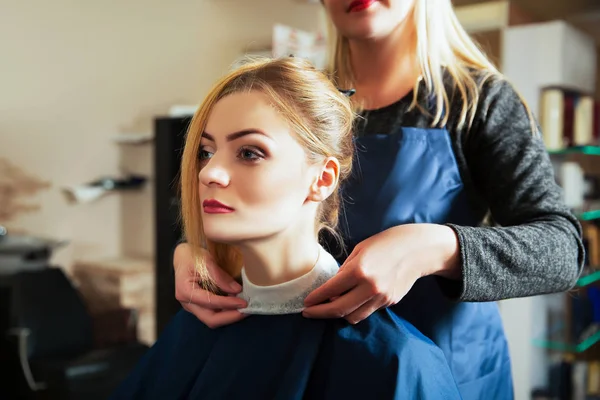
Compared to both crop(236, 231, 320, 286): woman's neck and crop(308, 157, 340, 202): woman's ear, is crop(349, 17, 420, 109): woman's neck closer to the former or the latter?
crop(308, 157, 340, 202): woman's ear

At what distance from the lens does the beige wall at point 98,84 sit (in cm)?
251

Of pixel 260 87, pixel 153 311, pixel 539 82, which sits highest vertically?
pixel 539 82

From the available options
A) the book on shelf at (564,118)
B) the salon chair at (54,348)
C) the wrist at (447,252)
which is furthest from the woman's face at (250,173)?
the book on shelf at (564,118)

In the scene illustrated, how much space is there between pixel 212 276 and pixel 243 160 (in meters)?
0.25

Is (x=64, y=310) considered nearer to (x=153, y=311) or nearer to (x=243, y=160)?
(x=153, y=311)

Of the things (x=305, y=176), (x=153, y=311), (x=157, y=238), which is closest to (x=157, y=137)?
(x=157, y=238)

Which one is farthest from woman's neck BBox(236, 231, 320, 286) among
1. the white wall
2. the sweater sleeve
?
the white wall

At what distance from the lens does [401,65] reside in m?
1.03

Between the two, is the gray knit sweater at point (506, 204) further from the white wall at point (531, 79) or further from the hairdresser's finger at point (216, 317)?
the white wall at point (531, 79)

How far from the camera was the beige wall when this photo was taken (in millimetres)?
2514

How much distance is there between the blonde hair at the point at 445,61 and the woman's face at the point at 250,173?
304 mm

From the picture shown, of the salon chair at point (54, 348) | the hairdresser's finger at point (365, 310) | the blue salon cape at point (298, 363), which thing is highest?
the hairdresser's finger at point (365, 310)

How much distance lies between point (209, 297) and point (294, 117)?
1.07ft

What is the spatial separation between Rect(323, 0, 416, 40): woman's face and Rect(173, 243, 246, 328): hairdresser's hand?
0.47 meters
